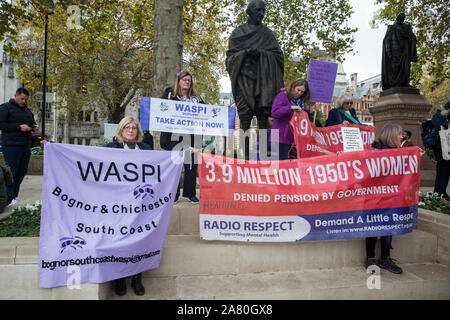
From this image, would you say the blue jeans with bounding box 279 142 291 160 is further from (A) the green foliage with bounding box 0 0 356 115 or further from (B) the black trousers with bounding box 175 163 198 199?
(A) the green foliage with bounding box 0 0 356 115

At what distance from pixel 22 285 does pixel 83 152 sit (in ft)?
4.22

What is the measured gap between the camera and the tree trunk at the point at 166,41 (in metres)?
6.71

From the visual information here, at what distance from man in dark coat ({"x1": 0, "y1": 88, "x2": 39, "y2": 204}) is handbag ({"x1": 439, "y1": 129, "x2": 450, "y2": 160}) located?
23.9 feet

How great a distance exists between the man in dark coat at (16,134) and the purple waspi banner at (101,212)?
2847 millimetres

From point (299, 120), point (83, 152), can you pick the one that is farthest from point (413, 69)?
point (83, 152)

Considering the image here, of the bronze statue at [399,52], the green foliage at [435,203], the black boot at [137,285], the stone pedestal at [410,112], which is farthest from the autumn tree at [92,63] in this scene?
the black boot at [137,285]

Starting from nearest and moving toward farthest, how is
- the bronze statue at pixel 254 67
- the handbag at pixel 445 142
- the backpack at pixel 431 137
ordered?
the bronze statue at pixel 254 67 < the handbag at pixel 445 142 < the backpack at pixel 431 137

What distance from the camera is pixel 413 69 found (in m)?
16.7

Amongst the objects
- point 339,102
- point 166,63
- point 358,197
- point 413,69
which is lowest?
point 358,197

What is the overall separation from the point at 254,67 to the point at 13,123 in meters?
4.06

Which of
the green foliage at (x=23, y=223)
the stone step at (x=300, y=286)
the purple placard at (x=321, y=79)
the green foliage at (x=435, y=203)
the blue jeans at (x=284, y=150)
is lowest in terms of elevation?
the stone step at (x=300, y=286)

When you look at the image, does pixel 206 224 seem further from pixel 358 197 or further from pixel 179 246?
pixel 358 197

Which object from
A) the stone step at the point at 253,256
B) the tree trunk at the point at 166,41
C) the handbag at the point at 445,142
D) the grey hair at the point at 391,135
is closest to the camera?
the stone step at the point at 253,256

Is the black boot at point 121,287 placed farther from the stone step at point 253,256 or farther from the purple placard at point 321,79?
the purple placard at point 321,79
